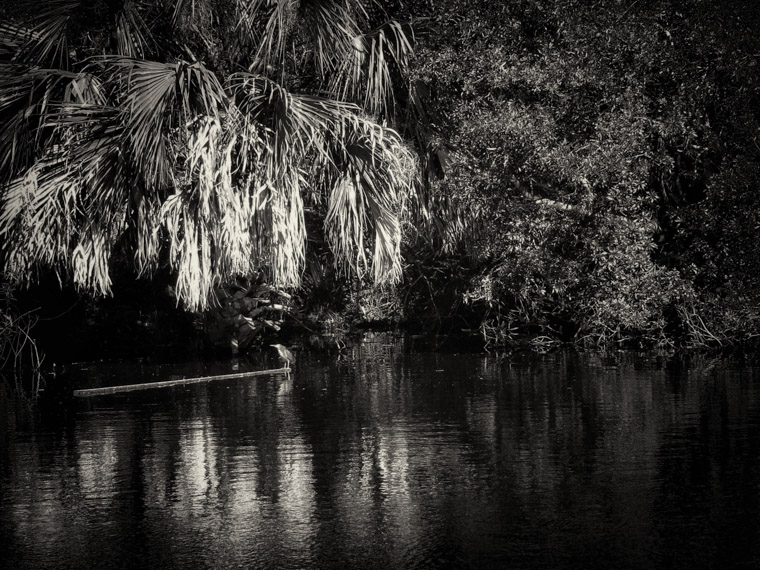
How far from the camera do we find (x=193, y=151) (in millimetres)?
13086

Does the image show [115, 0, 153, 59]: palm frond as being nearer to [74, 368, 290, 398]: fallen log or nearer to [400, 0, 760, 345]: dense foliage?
[400, 0, 760, 345]: dense foliage

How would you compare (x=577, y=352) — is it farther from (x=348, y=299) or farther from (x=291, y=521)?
(x=291, y=521)

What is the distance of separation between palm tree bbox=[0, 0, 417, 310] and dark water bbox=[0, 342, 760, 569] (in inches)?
90.4

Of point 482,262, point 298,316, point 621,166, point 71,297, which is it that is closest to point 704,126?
point 621,166

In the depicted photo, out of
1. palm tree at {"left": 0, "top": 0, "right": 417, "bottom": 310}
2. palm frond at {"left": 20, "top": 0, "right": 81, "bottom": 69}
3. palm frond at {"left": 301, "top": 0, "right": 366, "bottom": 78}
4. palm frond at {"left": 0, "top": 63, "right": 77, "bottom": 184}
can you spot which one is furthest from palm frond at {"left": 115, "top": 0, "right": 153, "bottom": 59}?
palm frond at {"left": 301, "top": 0, "right": 366, "bottom": 78}

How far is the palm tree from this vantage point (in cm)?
1323

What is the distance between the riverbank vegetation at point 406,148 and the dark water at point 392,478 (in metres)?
2.63

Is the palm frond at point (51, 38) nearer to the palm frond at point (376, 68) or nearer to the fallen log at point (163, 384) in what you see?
the palm frond at point (376, 68)

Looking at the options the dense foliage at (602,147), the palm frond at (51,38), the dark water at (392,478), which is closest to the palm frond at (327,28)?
the dense foliage at (602,147)

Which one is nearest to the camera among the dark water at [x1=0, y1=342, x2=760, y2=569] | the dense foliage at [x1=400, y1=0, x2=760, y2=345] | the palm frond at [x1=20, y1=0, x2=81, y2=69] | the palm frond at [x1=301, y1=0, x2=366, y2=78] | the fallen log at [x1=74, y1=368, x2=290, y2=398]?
the dark water at [x1=0, y1=342, x2=760, y2=569]

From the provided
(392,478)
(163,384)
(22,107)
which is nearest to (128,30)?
(22,107)

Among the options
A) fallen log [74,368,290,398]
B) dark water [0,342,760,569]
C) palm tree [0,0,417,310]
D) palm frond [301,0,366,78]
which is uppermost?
palm frond [301,0,366,78]

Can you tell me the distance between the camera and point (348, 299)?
2009 centimetres

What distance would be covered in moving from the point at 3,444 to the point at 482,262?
1060 centimetres
